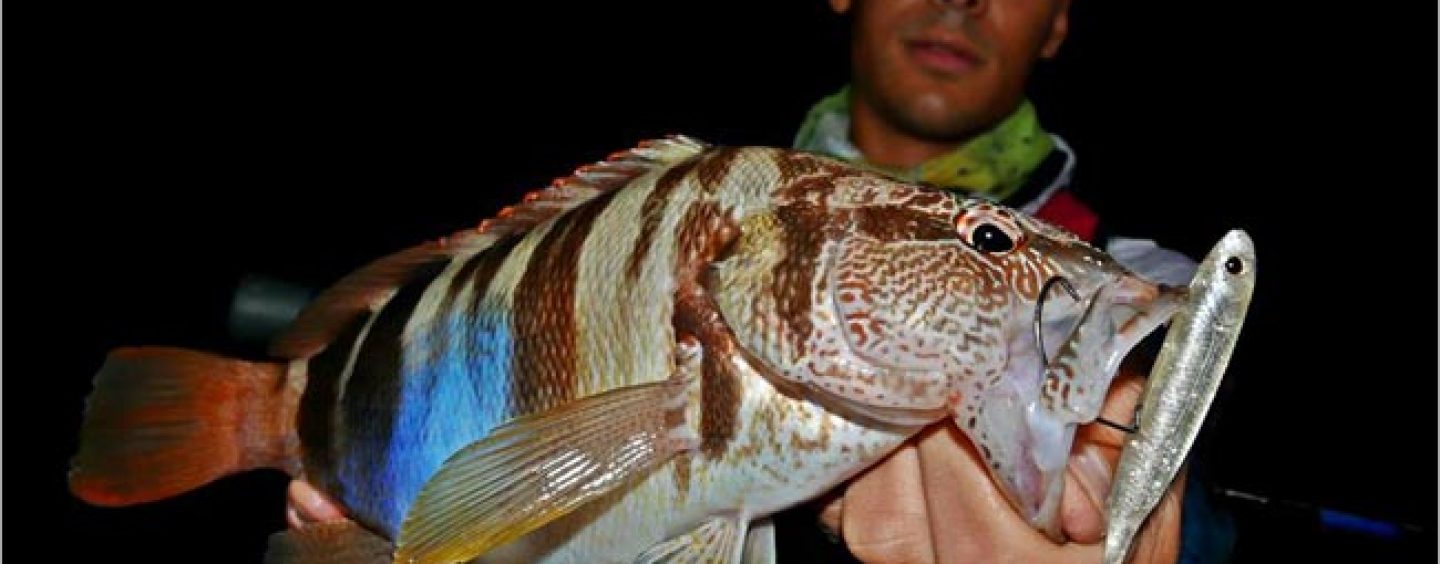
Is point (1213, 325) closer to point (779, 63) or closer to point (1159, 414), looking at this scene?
point (1159, 414)

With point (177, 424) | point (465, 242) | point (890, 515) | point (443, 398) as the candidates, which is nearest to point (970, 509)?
point (890, 515)

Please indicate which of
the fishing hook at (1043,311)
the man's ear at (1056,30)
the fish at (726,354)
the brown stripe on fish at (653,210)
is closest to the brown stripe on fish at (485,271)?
the fish at (726,354)

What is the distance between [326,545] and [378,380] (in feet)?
0.71

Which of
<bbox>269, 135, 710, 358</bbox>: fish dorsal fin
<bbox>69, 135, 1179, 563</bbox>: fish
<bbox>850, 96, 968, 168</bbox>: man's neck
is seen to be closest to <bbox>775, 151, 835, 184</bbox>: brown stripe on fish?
<bbox>69, 135, 1179, 563</bbox>: fish

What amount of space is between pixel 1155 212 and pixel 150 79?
6704 mm

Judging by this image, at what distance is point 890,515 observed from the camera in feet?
3.19

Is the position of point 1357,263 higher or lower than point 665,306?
lower

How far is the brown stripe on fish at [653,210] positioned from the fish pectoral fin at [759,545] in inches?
9.9

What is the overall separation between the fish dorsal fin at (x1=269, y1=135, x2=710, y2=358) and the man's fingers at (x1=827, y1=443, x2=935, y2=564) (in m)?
0.35

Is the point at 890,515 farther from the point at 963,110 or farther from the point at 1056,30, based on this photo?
the point at 1056,30

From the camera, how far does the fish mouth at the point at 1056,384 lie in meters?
0.78

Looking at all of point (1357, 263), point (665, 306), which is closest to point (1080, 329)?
point (665, 306)

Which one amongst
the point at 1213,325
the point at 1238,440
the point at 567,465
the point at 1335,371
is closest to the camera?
the point at 1213,325

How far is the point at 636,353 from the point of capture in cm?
91
